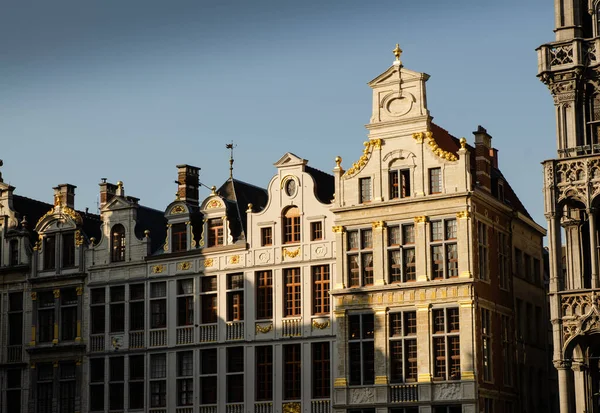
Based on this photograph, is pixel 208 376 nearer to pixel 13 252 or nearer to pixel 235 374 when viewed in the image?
pixel 235 374

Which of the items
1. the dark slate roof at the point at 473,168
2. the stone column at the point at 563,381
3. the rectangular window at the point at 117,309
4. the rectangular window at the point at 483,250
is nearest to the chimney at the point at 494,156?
the dark slate roof at the point at 473,168

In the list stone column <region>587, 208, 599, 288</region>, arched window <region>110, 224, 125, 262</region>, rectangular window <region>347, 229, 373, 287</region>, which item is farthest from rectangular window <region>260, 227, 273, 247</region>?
stone column <region>587, 208, 599, 288</region>

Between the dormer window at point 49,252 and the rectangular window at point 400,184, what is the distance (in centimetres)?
1502

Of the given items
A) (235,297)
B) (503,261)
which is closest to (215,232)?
(235,297)

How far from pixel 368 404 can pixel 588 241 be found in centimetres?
915

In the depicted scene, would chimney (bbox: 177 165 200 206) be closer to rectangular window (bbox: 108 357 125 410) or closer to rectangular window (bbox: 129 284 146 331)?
rectangular window (bbox: 129 284 146 331)

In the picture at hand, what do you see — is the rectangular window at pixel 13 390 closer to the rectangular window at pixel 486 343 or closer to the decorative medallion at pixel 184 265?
the decorative medallion at pixel 184 265

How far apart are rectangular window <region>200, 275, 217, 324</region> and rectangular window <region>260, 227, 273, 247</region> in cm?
241

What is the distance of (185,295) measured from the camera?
52375mm

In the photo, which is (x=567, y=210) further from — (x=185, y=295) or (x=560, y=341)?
(x=185, y=295)

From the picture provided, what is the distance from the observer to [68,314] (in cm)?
5509

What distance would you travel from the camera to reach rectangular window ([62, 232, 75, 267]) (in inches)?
2181

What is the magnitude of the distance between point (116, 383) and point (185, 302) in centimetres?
418

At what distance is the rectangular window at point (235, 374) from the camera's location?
50656 mm
